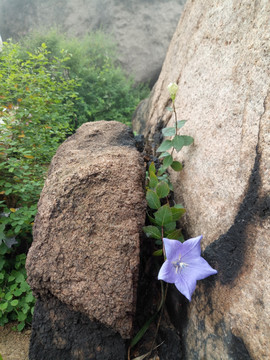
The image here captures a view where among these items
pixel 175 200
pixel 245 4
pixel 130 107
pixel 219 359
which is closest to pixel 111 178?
pixel 175 200

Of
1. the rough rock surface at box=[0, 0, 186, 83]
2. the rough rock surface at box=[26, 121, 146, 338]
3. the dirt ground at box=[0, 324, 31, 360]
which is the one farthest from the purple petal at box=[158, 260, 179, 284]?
the rough rock surface at box=[0, 0, 186, 83]

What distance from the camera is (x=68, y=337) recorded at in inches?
44.3

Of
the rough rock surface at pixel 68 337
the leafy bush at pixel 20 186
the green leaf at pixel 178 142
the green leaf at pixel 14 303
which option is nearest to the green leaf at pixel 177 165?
the green leaf at pixel 178 142

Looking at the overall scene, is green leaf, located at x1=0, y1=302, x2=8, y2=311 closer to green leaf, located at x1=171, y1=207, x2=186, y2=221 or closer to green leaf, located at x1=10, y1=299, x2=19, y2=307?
green leaf, located at x1=10, y1=299, x2=19, y2=307

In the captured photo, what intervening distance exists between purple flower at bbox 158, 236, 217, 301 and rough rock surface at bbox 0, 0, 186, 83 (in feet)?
27.5

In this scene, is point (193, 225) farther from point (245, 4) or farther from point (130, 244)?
point (245, 4)

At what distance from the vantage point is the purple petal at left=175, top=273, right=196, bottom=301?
38.8 inches

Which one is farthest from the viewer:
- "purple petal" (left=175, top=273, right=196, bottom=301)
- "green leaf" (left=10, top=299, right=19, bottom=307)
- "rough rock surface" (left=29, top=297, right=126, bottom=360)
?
"green leaf" (left=10, top=299, right=19, bottom=307)

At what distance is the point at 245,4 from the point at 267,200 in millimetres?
1073

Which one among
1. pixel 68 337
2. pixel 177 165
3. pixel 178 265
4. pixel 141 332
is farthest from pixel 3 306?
pixel 177 165

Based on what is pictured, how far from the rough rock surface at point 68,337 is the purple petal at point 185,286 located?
0.38m

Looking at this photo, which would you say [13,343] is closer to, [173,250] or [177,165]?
[173,250]

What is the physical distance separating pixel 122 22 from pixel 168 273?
1011 centimetres

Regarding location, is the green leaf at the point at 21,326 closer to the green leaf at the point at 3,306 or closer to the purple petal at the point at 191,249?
the green leaf at the point at 3,306
